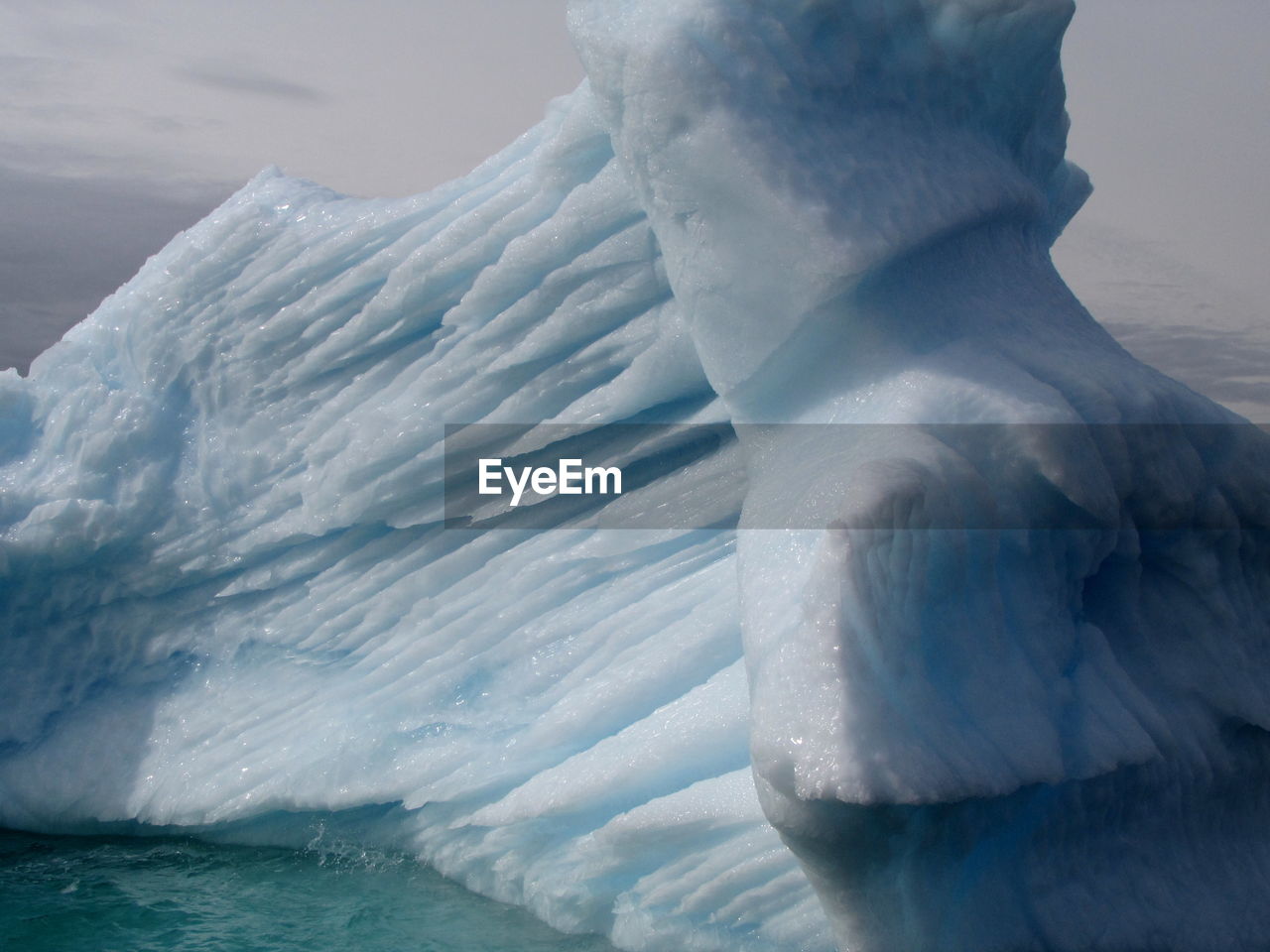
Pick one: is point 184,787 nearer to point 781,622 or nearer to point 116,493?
point 116,493

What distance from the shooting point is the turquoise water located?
13.2ft

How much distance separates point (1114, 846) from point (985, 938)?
68cm

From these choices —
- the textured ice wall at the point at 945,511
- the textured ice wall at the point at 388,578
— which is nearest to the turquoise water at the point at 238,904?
the textured ice wall at the point at 388,578

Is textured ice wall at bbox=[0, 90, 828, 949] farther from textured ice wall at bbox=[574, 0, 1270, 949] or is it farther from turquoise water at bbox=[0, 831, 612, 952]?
textured ice wall at bbox=[574, 0, 1270, 949]

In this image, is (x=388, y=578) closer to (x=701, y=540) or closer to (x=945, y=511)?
(x=701, y=540)

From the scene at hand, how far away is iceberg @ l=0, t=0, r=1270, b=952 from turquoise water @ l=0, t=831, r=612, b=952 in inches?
6.2

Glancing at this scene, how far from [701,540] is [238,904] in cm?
221

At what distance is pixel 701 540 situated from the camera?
4320 millimetres

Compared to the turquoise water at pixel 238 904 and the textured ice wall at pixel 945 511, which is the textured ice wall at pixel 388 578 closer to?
the turquoise water at pixel 238 904

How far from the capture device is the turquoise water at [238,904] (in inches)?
159

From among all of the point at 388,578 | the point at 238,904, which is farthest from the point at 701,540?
the point at 238,904

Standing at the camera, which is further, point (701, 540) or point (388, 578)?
point (388, 578)

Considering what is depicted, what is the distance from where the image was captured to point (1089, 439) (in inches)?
132

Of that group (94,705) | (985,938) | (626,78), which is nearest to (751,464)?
(626,78)
